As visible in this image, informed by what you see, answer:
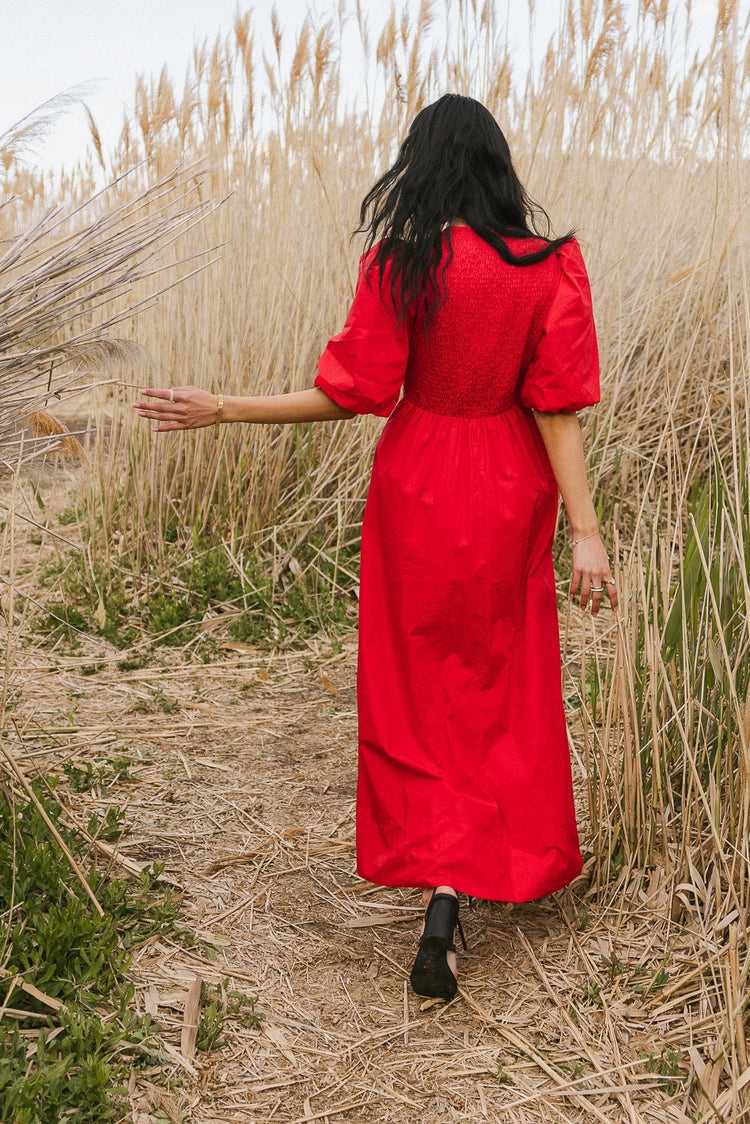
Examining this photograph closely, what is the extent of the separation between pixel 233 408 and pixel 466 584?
49 cm

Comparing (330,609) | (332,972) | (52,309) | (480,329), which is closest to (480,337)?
(480,329)

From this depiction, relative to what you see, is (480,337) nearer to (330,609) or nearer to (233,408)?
(233,408)

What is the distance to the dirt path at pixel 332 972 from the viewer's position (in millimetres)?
1342

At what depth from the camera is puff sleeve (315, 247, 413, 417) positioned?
1.50 meters

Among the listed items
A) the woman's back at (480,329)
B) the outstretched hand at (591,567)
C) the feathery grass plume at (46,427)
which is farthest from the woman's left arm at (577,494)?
the feathery grass plume at (46,427)

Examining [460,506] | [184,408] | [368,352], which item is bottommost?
[460,506]

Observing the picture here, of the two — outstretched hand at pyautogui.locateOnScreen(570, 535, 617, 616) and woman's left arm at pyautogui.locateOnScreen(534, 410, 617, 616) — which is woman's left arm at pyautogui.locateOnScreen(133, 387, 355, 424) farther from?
outstretched hand at pyautogui.locateOnScreen(570, 535, 617, 616)

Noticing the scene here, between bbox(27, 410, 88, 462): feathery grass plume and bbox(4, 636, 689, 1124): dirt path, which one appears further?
bbox(27, 410, 88, 462): feathery grass plume

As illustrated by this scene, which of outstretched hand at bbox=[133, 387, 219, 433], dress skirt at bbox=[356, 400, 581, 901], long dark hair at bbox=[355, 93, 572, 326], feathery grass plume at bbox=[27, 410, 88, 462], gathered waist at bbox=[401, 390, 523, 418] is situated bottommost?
dress skirt at bbox=[356, 400, 581, 901]

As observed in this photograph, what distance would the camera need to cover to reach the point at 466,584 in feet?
5.13

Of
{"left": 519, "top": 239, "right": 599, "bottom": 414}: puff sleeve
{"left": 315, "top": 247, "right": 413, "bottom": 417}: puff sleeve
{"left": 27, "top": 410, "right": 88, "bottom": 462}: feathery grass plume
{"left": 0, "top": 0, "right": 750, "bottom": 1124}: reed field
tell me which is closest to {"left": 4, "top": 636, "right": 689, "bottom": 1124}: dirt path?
{"left": 0, "top": 0, "right": 750, "bottom": 1124}: reed field

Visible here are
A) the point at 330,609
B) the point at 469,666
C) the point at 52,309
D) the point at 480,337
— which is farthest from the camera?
the point at 330,609

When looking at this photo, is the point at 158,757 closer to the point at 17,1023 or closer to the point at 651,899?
the point at 17,1023

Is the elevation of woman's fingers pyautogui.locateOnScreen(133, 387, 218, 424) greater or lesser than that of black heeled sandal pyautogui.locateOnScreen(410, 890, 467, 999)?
greater
